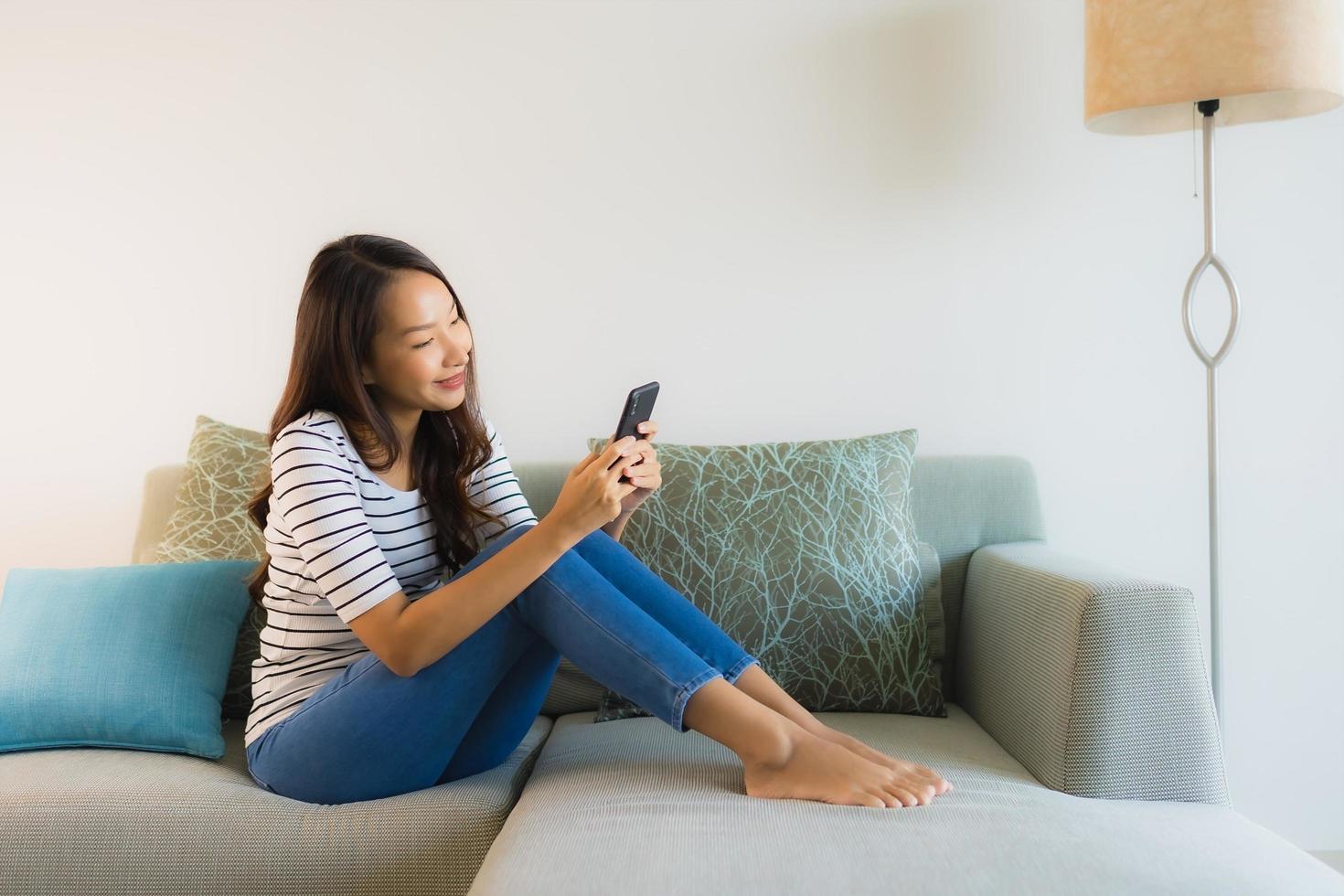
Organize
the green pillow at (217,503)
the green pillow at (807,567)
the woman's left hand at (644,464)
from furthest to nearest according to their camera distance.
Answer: the green pillow at (217,503)
the green pillow at (807,567)
the woman's left hand at (644,464)

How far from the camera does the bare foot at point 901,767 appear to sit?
4.71 feet

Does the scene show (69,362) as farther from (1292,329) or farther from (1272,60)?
(1292,329)

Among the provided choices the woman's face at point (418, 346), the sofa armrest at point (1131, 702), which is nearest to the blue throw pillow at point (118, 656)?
the woman's face at point (418, 346)

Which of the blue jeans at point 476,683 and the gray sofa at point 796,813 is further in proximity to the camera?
the blue jeans at point 476,683

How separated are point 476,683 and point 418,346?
1.56 ft

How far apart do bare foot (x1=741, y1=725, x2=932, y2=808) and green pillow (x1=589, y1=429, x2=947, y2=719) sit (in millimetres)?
397

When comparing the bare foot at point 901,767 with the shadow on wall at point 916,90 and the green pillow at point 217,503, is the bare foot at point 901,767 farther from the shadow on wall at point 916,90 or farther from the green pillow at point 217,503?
the shadow on wall at point 916,90

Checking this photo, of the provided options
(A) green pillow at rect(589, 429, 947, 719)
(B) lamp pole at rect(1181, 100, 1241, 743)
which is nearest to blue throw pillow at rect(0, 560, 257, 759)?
(A) green pillow at rect(589, 429, 947, 719)

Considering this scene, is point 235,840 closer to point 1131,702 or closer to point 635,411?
point 635,411

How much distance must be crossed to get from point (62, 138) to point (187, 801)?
5.07 ft

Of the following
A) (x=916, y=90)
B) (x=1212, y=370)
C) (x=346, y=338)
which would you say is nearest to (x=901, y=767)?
(x=346, y=338)

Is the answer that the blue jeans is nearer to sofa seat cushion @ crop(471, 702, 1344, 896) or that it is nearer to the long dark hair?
sofa seat cushion @ crop(471, 702, 1344, 896)

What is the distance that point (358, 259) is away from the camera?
1611 millimetres

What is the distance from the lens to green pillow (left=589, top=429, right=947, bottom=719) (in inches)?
73.5
